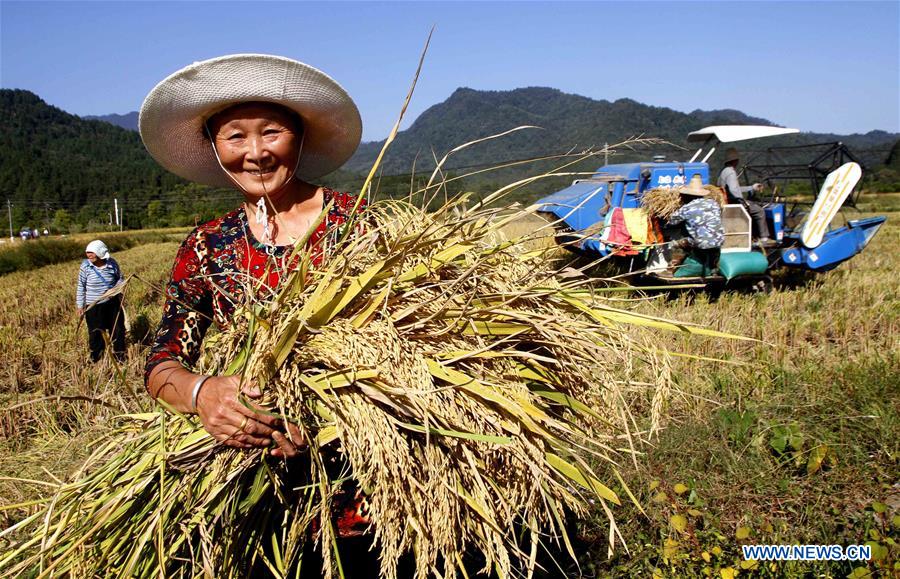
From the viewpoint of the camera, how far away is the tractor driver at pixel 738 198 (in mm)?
7410

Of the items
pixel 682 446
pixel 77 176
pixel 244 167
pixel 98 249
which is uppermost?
pixel 77 176

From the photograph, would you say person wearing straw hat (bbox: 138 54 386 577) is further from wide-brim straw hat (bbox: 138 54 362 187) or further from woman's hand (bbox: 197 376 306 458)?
woman's hand (bbox: 197 376 306 458)

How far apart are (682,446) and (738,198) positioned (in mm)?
5186

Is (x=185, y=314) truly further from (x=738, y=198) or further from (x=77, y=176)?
(x=77, y=176)

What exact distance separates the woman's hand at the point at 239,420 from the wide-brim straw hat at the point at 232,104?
97 cm

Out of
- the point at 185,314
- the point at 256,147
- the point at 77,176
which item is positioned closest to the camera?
the point at 185,314

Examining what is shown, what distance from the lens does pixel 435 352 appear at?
1372 mm

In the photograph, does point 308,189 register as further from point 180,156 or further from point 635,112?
point 635,112

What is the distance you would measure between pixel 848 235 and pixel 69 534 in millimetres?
8517

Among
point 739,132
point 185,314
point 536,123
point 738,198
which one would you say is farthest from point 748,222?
point 536,123

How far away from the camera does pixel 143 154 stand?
357ft

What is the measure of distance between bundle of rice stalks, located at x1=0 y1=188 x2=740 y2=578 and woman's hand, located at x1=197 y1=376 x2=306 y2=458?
32 millimetres

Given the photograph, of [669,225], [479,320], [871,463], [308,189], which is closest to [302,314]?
[479,320]

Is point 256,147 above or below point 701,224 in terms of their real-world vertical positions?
above
